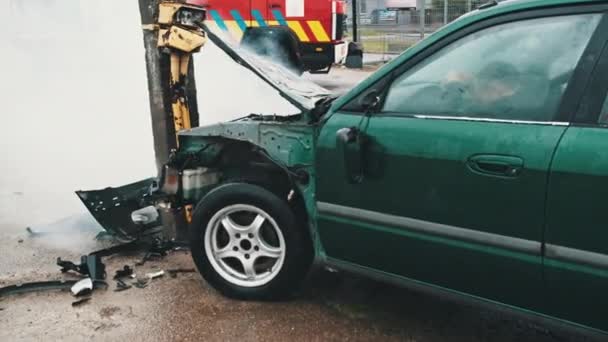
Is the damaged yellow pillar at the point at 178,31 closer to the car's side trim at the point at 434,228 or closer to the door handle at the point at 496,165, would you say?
the car's side trim at the point at 434,228

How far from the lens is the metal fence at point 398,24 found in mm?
13773

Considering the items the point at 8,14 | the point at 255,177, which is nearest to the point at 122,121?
the point at 8,14

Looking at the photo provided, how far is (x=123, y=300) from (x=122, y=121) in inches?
136

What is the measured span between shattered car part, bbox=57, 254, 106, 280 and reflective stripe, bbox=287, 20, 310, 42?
5997mm

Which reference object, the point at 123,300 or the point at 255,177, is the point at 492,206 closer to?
the point at 255,177

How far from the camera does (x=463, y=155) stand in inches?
100

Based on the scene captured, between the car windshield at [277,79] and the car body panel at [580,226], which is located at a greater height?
the car windshield at [277,79]

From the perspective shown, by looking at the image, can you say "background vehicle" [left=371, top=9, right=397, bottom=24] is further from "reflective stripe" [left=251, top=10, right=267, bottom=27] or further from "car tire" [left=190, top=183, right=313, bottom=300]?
"car tire" [left=190, top=183, right=313, bottom=300]

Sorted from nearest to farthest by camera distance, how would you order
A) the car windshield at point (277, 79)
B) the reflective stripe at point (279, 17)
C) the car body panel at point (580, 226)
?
the car body panel at point (580, 226)
the car windshield at point (277, 79)
the reflective stripe at point (279, 17)

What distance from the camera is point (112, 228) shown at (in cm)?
438

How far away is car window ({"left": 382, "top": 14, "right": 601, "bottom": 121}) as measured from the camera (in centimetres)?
243

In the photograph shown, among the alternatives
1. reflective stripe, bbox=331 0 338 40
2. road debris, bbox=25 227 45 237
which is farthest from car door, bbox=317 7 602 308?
reflective stripe, bbox=331 0 338 40

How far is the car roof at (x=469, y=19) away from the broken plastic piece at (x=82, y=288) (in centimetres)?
184

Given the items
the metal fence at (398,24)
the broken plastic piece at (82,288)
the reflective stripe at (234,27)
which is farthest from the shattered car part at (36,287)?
the metal fence at (398,24)
